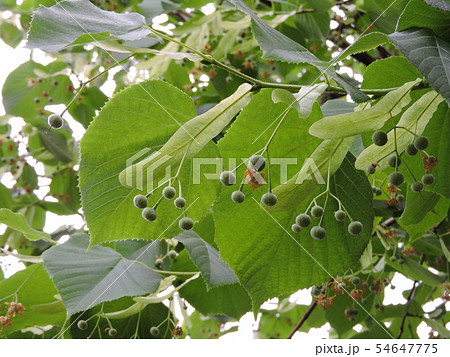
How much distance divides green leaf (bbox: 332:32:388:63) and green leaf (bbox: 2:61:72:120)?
1.87 m

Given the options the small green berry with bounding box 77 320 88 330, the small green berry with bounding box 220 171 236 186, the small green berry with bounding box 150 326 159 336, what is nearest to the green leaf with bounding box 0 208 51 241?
the small green berry with bounding box 77 320 88 330

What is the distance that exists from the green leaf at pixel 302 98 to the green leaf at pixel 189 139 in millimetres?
86

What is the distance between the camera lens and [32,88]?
7.72ft

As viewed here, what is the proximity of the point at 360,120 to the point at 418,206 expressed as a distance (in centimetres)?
48

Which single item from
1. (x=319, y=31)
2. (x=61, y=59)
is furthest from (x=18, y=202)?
(x=319, y=31)

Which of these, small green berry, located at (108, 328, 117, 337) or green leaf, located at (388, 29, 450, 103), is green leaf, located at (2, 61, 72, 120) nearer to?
small green berry, located at (108, 328, 117, 337)

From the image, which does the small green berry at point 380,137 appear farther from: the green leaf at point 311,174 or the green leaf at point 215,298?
the green leaf at point 215,298

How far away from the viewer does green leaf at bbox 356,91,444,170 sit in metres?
0.80

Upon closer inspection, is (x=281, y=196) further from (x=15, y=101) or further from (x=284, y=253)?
(x=15, y=101)

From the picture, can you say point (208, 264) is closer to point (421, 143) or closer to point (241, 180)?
point (241, 180)

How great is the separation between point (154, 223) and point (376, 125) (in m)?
0.42

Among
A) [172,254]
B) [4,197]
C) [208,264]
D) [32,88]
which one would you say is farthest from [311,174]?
[32,88]

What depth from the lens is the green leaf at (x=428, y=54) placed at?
0.63m

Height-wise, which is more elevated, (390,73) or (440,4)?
(440,4)
